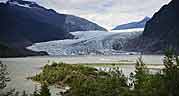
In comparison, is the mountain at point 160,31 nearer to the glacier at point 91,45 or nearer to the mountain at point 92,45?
the mountain at point 92,45

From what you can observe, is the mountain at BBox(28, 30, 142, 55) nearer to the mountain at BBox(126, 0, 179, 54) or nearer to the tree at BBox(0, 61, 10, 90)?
the mountain at BBox(126, 0, 179, 54)

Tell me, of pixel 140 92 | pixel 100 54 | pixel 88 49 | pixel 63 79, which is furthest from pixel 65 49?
pixel 140 92

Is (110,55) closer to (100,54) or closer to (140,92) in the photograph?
(100,54)

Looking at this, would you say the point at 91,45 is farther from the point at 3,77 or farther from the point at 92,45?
the point at 3,77

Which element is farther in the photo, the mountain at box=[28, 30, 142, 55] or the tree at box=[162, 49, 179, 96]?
the mountain at box=[28, 30, 142, 55]

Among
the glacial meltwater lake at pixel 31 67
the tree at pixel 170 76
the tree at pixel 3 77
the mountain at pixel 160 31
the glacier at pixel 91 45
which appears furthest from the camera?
the mountain at pixel 160 31

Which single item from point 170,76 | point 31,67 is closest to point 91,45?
point 31,67

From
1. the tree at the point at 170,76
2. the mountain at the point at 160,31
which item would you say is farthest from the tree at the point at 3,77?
the mountain at the point at 160,31

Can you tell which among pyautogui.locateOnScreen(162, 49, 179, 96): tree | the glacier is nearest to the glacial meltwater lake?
the glacier
